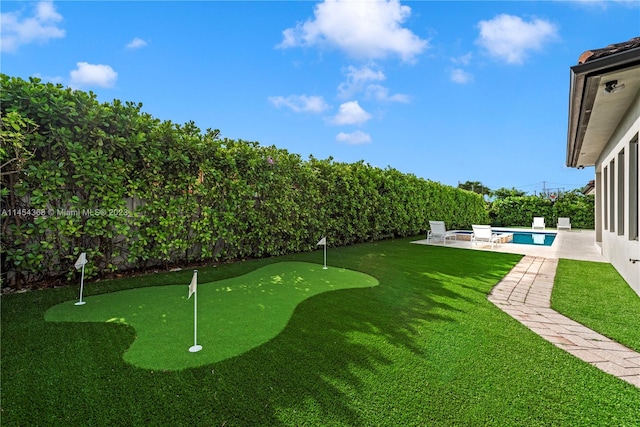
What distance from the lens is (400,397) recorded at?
98.5 inches

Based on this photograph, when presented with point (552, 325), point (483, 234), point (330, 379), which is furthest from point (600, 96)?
point (483, 234)

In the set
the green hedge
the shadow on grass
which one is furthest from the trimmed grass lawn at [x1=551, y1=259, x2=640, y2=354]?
the green hedge

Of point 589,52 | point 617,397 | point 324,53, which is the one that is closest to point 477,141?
point 324,53

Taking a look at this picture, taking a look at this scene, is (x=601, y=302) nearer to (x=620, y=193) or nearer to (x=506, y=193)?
(x=620, y=193)

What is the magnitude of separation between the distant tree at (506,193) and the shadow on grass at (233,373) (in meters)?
31.9

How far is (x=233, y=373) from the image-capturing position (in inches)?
111

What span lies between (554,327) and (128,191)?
805cm

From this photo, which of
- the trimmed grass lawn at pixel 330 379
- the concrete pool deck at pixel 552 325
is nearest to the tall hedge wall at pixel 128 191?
the trimmed grass lawn at pixel 330 379

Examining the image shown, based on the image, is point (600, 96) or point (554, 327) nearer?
point (554, 327)

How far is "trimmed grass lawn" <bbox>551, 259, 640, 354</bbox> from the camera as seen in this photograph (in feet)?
13.3

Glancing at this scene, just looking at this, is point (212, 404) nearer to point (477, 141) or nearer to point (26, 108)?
point (26, 108)

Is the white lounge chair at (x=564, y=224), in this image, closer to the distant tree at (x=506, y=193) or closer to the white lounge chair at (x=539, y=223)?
the white lounge chair at (x=539, y=223)

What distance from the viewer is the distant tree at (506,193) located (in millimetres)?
31219

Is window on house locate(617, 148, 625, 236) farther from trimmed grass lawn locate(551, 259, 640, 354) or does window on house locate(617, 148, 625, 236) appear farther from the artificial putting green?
the artificial putting green
